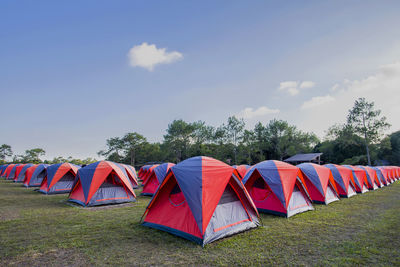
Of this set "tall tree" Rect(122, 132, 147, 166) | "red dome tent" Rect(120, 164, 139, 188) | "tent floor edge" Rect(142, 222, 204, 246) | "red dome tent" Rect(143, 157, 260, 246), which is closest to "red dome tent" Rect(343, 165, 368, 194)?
"red dome tent" Rect(143, 157, 260, 246)

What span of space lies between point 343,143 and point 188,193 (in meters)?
46.2

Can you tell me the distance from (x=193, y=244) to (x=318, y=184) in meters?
7.76

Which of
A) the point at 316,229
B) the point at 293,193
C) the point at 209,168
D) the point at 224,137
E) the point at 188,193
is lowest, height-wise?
the point at 316,229

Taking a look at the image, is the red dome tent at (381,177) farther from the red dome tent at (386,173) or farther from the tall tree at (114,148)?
the tall tree at (114,148)

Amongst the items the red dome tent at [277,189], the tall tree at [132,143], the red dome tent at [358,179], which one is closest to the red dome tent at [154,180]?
the red dome tent at [277,189]

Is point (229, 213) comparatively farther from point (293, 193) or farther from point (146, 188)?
point (146, 188)

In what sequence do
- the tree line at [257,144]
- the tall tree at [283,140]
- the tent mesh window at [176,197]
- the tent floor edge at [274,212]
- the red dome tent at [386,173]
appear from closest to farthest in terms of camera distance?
the tent mesh window at [176,197] → the tent floor edge at [274,212] → the red dome tent at [386,173] → the tree line at [257,144] → the tall tree at [283,140]

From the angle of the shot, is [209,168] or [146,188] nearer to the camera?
[209,168]

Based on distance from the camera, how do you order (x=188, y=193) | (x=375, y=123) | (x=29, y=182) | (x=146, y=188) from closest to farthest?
(x=188, y=193)
(x=146, y=188)
(x=29, y=182)
(x=375, y=123)

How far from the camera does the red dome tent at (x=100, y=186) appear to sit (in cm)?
938

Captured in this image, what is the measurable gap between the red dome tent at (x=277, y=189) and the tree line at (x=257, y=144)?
37089 millimetres

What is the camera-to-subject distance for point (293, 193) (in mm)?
8008

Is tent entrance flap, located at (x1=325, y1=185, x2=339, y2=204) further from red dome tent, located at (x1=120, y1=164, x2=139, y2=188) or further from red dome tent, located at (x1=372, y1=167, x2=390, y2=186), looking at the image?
red dome tent, located at (x1=120, y1=164, x2=139, y2=188)

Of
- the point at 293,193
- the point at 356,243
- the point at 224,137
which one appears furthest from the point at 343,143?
the point at 356,243
